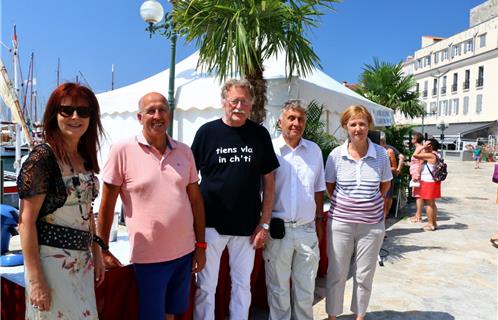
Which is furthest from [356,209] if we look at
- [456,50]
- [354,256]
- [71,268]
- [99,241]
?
[456,50]

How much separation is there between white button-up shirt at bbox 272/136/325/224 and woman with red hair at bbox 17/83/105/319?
1.35m

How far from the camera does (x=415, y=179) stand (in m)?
7.85

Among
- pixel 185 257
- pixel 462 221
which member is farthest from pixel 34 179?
pixel 462 221

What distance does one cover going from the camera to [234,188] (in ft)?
7.87

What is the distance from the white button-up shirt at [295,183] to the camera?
271cm

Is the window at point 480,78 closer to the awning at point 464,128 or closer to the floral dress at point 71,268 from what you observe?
the awning at point 464,128

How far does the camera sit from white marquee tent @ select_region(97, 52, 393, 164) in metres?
→ 6.16

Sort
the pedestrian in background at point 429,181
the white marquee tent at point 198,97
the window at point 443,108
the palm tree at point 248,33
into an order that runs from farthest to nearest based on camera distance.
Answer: the window at point 443,108 < the pedestrian in background at point 429,181 < the white marquee tent at point 198,97 < the palm tree at point 248,33

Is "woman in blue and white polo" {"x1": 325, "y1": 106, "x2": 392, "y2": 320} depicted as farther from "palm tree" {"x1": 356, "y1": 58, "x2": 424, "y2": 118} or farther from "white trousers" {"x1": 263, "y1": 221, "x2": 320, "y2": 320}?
"palm tree" {"x1": 356, "y1": 58, "x2": 424, "y2": 118}

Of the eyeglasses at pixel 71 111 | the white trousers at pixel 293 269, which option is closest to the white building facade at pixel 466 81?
the white trousers at pixel 293 269

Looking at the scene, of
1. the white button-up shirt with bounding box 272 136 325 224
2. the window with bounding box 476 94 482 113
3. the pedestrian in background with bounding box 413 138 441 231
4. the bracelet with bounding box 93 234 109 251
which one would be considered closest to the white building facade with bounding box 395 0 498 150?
the window with bounding box 476 94 482 113

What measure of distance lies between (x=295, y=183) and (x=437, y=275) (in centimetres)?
310

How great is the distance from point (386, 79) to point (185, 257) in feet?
59.8

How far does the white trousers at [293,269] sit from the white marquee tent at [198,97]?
3.56 metres
